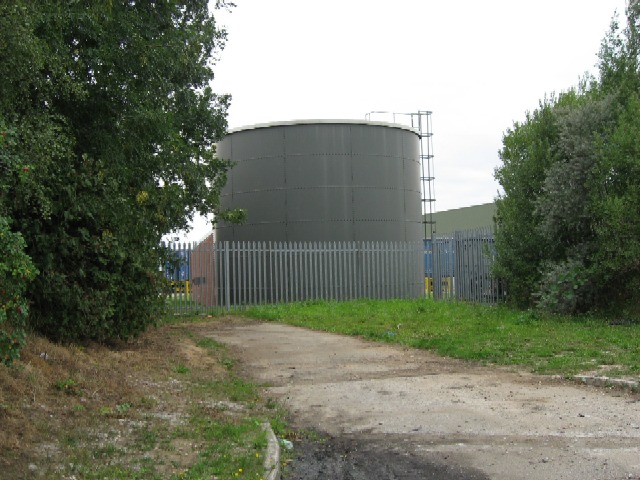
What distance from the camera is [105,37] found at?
9445 mm

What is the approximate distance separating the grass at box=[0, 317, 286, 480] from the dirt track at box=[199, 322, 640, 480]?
1.79ft

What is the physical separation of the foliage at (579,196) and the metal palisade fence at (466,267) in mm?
1408

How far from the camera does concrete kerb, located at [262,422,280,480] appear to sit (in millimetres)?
5027

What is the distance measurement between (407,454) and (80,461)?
2.72 meters

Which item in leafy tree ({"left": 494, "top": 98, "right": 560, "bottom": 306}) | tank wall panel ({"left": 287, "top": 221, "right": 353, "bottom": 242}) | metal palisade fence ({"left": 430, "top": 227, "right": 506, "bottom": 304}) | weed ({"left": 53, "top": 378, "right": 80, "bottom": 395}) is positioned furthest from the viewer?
tank wall panel ({"left": 287, "top": 221, "right": 353, "bottom": 242})

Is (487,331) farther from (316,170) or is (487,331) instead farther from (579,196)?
(316,170)

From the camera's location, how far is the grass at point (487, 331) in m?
9.94

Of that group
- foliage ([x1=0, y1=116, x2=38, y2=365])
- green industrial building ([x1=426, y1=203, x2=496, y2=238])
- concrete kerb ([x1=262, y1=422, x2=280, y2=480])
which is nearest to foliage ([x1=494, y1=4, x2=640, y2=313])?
concrete kerb ([x1=262, y1=422, x2=280, y2=480])

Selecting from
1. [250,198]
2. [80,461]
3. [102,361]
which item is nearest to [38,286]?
[102,361]

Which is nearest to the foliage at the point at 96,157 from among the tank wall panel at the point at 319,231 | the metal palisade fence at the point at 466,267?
the metal palisade fence at the point at 466,267

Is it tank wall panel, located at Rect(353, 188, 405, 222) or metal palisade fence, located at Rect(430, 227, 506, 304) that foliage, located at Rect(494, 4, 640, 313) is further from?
tank wall panel, located at Rect(353, 188, 405, 222)

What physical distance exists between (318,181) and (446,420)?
17677 mm

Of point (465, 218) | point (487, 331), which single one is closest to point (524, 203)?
point (487, 331)

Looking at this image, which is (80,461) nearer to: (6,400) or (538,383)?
(6,400)
